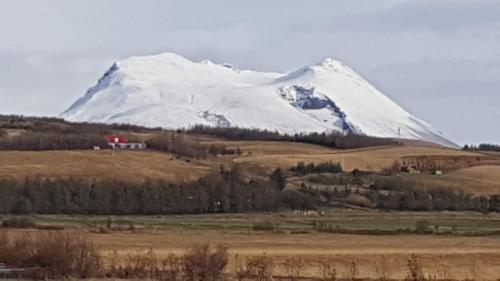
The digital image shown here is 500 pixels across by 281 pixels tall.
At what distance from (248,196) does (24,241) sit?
329 ft

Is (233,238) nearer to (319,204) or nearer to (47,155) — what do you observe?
(319,204)

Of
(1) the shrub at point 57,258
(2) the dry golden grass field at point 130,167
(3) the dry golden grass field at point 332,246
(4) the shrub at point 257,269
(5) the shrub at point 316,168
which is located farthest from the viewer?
(5) the shrub at point 316,168

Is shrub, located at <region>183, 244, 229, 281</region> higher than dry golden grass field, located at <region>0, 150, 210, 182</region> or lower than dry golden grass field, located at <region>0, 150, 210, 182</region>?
lower

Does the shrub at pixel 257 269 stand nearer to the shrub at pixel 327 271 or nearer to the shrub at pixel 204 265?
the shrub at pixel 204 265

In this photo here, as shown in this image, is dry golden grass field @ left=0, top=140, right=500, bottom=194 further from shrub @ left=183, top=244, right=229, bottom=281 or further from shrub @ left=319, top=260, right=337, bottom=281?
shrub @ left=183, top=244, right=229, bottom=281

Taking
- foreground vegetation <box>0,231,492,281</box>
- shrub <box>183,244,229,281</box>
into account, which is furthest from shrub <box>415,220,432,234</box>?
shrub <box>183,244,229,281</box>

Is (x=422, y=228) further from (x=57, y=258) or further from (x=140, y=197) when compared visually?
(x=140, y=197)

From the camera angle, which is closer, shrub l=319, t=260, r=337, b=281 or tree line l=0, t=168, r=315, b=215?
shrub l=319, t=260, r=337, b=281

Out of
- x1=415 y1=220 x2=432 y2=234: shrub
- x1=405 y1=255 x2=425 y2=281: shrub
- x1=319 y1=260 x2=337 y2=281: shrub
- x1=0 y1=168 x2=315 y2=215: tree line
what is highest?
x1=0 y1=168 x2=315 y2=215: tree line

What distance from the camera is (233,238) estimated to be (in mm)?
78688

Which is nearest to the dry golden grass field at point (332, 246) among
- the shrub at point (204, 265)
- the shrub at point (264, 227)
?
the shrub at point (264, 227)

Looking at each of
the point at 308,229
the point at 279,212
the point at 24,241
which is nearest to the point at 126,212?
the point at 279,212

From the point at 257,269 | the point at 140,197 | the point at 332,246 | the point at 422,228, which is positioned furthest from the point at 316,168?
the point at 257,269

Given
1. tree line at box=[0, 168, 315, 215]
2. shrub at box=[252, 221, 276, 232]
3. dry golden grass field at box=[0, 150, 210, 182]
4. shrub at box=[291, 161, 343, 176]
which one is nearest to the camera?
shrub at box=[252, 221, 276, 232]
